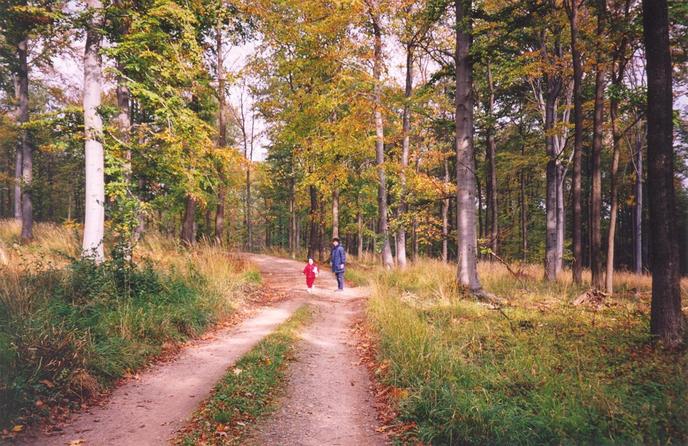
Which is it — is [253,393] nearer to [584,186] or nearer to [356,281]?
[356,281]

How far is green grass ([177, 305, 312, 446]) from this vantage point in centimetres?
380

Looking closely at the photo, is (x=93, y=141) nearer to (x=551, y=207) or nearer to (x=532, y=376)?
(x=532, y=376)

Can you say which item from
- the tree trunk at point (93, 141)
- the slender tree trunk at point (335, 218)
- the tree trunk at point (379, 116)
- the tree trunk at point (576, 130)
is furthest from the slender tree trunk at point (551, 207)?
the tree trunk at point (93, 141)

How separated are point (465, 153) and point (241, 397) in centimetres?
764

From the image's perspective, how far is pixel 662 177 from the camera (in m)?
5.50

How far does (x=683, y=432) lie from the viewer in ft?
10.8

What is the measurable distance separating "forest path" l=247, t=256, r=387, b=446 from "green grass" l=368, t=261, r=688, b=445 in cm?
51

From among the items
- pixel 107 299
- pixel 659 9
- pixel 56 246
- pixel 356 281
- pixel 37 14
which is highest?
pixel 37 14

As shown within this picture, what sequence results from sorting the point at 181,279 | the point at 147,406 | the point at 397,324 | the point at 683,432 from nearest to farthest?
the point at 683,432, the point at 147,406, the point at 397,324, the point at 181,279

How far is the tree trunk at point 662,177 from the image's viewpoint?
5.46 metres

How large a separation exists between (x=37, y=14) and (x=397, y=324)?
1364 cm

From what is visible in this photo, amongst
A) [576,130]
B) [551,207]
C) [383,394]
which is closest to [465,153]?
[576,130]

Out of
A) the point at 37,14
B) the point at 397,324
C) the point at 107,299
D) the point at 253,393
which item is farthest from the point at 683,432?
the point at 37,14

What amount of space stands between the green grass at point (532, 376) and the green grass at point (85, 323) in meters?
4.06
